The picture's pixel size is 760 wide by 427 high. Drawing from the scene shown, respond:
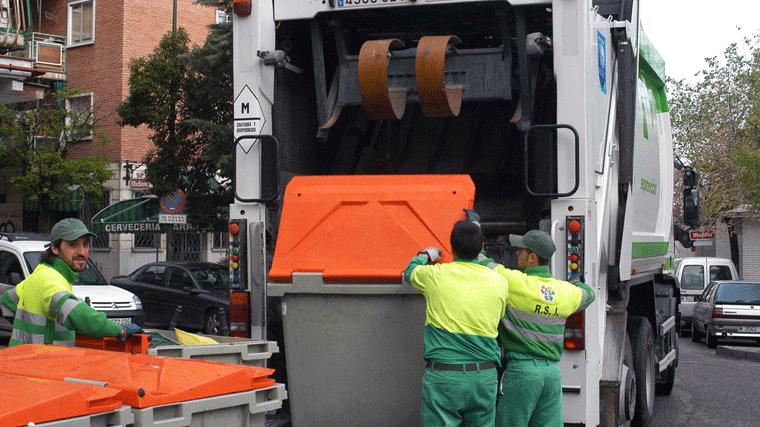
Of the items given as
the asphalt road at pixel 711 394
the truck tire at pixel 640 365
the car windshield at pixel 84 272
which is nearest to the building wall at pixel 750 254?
the asphalt road at pixel 711 394

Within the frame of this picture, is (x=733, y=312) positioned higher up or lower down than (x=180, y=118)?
lower down

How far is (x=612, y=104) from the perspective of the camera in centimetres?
568

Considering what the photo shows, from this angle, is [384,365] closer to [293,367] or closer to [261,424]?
[293,367]

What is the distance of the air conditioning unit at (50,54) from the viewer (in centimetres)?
2777

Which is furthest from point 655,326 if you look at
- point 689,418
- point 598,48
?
point 598,48

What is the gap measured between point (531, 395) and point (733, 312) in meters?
13.2

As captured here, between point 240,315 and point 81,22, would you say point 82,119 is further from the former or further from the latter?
point 240,315

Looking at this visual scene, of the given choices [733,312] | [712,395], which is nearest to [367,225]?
[712,395]

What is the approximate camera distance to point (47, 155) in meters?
22.7

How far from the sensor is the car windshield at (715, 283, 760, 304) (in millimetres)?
16406

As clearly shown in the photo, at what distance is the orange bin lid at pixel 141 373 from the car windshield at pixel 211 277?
12293 mm

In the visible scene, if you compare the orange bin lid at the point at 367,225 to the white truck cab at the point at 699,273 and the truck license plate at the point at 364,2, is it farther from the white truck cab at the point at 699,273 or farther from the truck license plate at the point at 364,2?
the white truck cab at the point at 699,273

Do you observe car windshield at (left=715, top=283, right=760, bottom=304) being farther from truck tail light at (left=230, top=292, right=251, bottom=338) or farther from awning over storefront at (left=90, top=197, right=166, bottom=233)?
truck tail light at (left=230, top=292, right=251, bottom=338)

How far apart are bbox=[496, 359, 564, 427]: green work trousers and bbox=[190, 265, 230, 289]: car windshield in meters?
11.8
